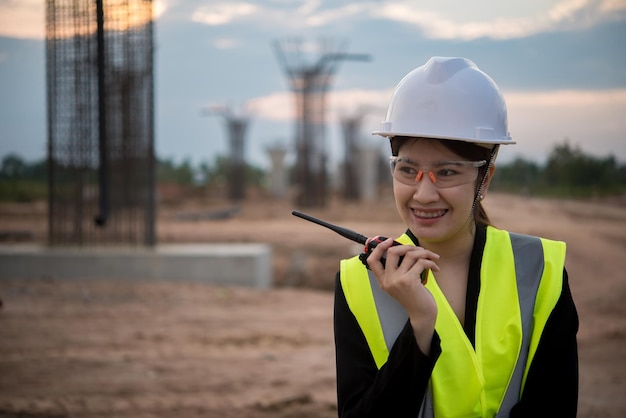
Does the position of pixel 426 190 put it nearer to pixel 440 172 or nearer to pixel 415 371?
pixel 440 172

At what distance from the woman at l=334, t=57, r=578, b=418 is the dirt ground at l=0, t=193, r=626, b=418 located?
0.74m

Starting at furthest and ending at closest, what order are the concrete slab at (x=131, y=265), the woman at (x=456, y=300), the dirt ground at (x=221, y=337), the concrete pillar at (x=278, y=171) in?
1. the concrete pillar at (x=278, y=171)
2. the concrete slab at (x=131, y=265)
3. the dirt ground at (x=221, y=337)
4. the woman at (x=456, y=300)

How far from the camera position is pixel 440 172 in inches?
74.4

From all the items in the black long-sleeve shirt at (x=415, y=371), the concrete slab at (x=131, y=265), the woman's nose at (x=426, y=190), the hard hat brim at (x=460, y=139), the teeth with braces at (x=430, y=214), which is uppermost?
the hard hat brim at (x=460, y=139)

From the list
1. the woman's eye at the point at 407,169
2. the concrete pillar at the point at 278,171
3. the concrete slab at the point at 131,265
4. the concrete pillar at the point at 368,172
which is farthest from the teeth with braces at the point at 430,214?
the concrete pillar at the point at 278,171

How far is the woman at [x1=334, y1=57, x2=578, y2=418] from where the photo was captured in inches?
71.3


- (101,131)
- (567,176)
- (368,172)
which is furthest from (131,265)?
(368,172)

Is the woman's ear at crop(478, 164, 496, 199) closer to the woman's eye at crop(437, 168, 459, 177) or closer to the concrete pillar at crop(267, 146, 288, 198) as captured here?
the woman's eye at crop(437, 168, 459, 177)

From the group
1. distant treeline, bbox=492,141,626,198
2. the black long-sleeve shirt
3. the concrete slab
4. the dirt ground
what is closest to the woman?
the black long-sleeve shirt

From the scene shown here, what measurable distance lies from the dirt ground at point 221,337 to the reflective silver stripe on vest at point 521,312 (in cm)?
75

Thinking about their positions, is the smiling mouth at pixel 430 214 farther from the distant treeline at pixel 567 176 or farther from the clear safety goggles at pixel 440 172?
the distant treeline at pixel 567 176

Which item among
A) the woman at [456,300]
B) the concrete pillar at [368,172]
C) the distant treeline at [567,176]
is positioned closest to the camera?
the woman at [456,300]

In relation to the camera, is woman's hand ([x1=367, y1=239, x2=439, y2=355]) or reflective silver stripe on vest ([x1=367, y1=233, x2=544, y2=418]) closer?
woman's hand ([x1=367, y1=239, x2=439, y2=355])

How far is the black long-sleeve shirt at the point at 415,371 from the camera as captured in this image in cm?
171
